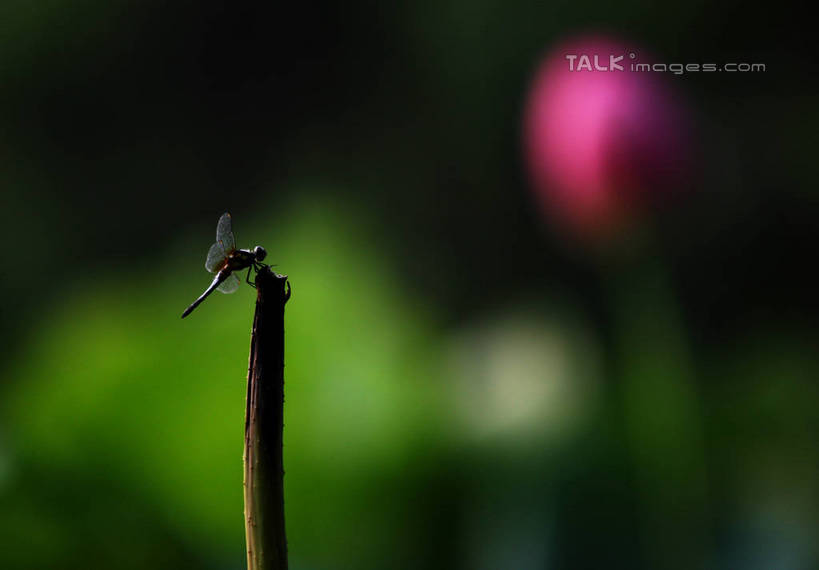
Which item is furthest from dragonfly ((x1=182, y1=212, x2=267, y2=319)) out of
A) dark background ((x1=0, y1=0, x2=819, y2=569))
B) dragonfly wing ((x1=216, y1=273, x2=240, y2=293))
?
dark background ((x1=0, y1=0, x2=819, y2=569))

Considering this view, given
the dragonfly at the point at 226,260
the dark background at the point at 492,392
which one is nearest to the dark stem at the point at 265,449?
the dragonfly at the point at 226,260

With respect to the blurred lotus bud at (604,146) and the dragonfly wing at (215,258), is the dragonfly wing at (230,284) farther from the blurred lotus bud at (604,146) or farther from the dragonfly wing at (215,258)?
the blurred lotus bud at (604,146)

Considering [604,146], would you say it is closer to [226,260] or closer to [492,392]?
[492,392]

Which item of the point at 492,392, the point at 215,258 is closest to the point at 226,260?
the point at 215,258

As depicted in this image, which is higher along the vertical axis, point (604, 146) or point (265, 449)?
point (604, 146)

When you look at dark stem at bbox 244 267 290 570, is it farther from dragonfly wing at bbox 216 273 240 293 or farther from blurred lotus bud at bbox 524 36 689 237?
blurred lotus bud at bbox 524 36 689 237

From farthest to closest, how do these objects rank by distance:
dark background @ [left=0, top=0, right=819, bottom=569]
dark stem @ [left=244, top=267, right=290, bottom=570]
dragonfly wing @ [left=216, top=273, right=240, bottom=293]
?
dark background @ [left=0, top=0, right=819, bottom=569], dragonfly wing @ [left=216, top=273, right=240, bottom=293], dark stem @ [left=244, top=267, right=290, bottom=570]
